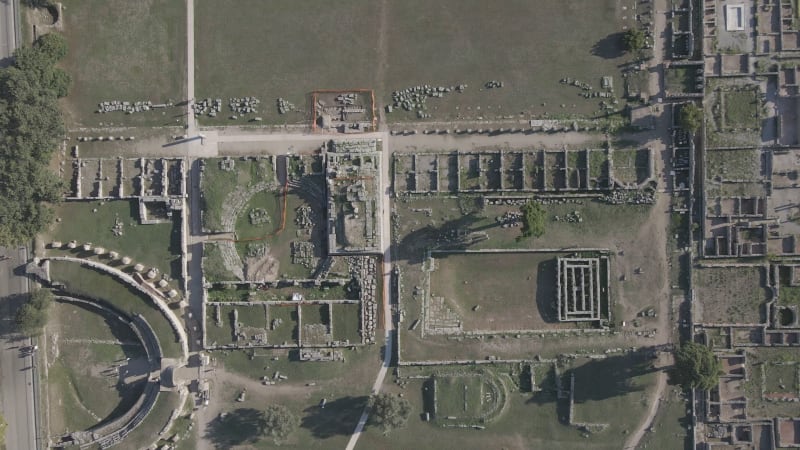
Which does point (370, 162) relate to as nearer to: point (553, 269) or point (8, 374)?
point (553, 269)

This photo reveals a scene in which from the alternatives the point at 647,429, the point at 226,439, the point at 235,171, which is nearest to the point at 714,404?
the point at 647,429

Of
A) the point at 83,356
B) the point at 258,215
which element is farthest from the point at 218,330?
the point at 83,356

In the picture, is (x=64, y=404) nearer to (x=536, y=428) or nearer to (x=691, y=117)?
(x=536, y=428)

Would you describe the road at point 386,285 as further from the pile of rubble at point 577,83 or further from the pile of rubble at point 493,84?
the pile of rubble at point 577,83

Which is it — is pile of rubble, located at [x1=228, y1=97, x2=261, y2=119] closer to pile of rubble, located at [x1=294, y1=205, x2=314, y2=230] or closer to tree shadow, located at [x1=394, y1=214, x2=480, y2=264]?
pile of rubble, located at [x1=294, y1=205, x2=314, y2=230]

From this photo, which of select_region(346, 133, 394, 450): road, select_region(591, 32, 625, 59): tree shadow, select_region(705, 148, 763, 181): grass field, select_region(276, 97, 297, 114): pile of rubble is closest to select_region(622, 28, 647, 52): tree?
select_region(591, 32, 625, 59): tree shadow

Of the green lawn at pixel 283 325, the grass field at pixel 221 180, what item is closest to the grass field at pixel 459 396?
the green lawn at pixel 283 325
